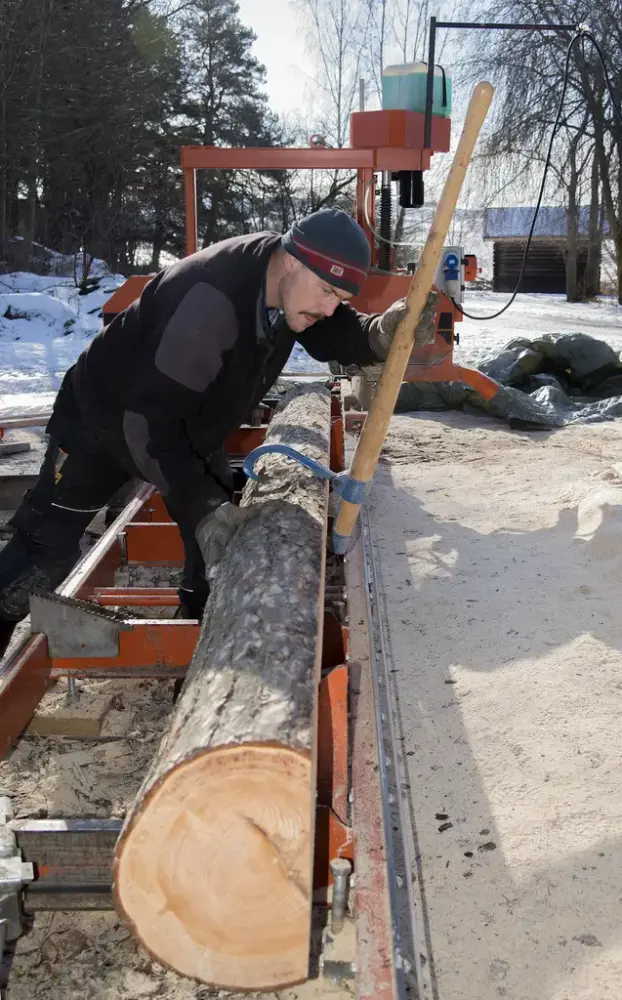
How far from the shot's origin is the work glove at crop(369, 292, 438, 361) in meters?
2.62

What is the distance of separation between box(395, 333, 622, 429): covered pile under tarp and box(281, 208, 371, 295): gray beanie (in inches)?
176

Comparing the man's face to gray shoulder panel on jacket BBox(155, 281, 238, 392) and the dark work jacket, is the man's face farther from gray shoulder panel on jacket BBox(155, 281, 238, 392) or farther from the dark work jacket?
gray shoulder panel on jacket BBox(155, 281, 238, 392)

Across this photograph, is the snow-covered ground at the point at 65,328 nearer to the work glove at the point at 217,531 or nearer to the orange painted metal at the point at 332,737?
the work glove at the point at 217,531

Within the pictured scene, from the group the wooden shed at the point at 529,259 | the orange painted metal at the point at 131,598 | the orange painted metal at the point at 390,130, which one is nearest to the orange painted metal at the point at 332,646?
the orange painted metal at the point at 131,598

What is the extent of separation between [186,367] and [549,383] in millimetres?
5503

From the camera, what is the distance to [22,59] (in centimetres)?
1727

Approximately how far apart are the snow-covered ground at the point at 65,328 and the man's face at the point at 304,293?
209 inches

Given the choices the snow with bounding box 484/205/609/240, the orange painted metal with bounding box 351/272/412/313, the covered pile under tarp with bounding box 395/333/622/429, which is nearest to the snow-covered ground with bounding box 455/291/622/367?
the covered pile under tarp with bounding box 395/333/622/429

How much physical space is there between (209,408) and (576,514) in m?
2.36

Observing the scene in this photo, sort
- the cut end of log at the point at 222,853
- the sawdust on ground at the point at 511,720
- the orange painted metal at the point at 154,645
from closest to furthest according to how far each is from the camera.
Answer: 1. the cut end of log at the point at 222,853
2. the sawdust on ground at the point at 511,720
3. the orange painted metal at the point at 154,645

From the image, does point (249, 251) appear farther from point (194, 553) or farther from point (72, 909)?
point (72, 909)

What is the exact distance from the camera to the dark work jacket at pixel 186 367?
2.11m

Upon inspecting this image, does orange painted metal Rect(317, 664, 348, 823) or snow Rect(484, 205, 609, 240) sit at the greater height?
snow Rect(484, 205, 609, 240)

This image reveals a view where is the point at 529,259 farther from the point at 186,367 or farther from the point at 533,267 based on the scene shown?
the point at 186,367
